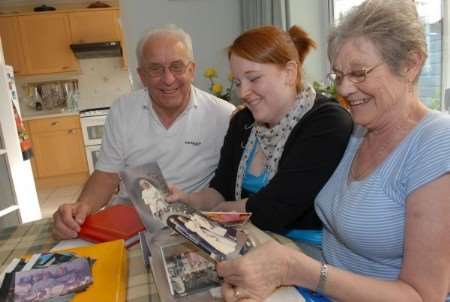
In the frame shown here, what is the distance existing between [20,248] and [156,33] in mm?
934

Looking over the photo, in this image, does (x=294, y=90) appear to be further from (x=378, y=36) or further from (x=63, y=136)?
(x=63, y=136)

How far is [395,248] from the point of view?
802 millimetres

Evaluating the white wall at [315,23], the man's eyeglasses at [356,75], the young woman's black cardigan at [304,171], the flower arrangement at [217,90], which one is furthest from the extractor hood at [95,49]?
the man's eyeglasses at [356,75]

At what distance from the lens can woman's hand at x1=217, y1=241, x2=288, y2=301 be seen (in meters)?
0.68

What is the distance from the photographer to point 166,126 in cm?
168

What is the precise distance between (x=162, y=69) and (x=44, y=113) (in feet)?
14.2

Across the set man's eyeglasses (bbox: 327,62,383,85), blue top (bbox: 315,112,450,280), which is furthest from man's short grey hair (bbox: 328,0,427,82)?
blue top (bbox: 315,112,450,280)

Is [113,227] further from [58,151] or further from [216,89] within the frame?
[58,151]

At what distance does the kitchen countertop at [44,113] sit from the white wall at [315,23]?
3166 millimetres

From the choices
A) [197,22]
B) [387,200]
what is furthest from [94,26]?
[387,200]

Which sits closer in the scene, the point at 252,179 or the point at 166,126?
the point at 252,179

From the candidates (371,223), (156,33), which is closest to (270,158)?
(371,223)

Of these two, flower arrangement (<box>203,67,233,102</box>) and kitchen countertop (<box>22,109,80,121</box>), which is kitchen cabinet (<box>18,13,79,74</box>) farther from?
flower arrangement (<box>203,67,233,102</box>)

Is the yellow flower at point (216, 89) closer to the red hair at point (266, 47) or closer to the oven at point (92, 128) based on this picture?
the red hair at point (266, 47)
